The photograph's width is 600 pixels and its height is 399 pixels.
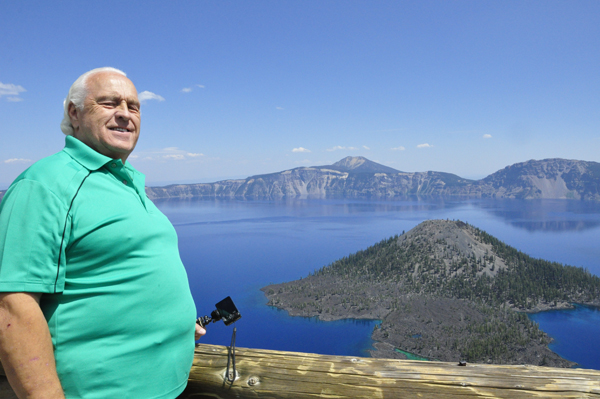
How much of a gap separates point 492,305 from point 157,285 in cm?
8079

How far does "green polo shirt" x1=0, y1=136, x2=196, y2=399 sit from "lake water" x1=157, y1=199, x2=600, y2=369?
172ft

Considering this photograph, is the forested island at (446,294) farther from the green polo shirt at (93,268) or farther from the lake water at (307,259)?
the green polo shirt at (93,268)

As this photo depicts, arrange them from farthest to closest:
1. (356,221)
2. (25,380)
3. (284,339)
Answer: (356,221), (284,339), (25,380)

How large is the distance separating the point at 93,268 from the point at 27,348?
0.37 m

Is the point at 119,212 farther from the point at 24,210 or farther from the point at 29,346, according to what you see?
the point at 29,346

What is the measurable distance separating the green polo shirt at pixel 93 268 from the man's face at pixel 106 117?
151mm

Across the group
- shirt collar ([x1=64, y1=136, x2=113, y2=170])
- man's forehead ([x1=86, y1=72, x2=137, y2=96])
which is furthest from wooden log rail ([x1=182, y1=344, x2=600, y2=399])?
man's forehead ([x1=86, y1=72, x2=137, y2=96])

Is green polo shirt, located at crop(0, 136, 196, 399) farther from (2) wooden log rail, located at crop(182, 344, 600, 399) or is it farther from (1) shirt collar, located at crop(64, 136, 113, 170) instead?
(2) wooden log rail, located at crop(182, 344, 600, 399)

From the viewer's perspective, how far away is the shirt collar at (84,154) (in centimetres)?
170

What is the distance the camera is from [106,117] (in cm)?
191

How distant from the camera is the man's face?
1.89 metres

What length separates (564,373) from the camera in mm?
2332

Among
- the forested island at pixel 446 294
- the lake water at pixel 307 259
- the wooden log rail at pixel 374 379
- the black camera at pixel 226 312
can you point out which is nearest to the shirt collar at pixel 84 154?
the black camera at pixel 226 312

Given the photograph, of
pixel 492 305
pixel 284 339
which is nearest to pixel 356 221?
pixel 492 305
